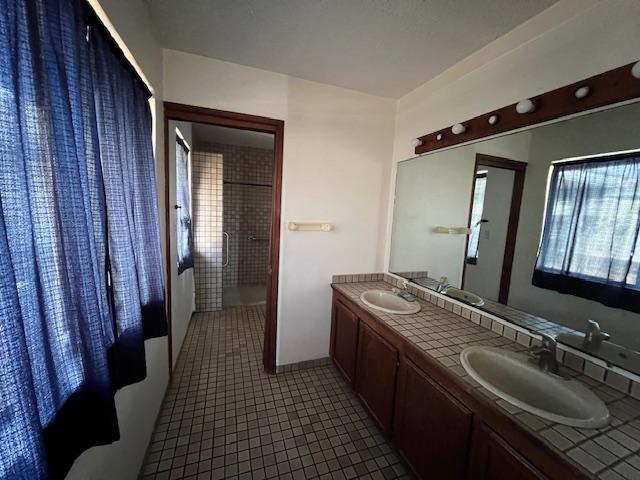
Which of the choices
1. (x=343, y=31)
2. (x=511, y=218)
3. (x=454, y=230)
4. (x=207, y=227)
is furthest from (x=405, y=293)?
(x=207, y=227)

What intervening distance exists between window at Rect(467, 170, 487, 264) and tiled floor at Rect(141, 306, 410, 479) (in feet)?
4.65

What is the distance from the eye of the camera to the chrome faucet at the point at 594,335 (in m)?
1.08

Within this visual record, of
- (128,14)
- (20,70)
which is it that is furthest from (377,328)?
(128,14)

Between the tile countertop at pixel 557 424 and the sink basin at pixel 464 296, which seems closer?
the tile countertop at pixel 557 424

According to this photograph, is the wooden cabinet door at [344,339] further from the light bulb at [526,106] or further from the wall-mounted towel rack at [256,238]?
the wall-mounted towel rack at [256,238]

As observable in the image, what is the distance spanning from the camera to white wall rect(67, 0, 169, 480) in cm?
96

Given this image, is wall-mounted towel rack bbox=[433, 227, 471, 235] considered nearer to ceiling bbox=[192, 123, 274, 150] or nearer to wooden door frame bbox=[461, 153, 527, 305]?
wooden door frame bbox=[461, 153, 527, 305]

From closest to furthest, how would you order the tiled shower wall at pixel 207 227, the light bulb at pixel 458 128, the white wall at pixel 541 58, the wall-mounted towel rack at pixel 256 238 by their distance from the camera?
the white wall at pixel 541 58 → the light bulb at pixel 458 128 → the tiled shower wall at pixel 207 227 → the wall-mounted towel rack at pixel 256 238

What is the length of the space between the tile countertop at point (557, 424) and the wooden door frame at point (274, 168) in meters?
1.01

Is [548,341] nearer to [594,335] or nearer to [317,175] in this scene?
[594,335]

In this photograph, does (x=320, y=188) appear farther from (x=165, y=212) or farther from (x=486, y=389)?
(x=486, y=389)

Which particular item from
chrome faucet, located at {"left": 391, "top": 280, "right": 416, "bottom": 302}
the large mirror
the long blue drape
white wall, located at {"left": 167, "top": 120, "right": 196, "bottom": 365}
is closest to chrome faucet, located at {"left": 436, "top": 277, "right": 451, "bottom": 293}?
the large mirror

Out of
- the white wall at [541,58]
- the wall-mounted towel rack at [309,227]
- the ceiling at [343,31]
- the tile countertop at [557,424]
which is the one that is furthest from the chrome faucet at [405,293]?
the ceiling at [343,31]

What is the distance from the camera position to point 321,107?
2158mm
